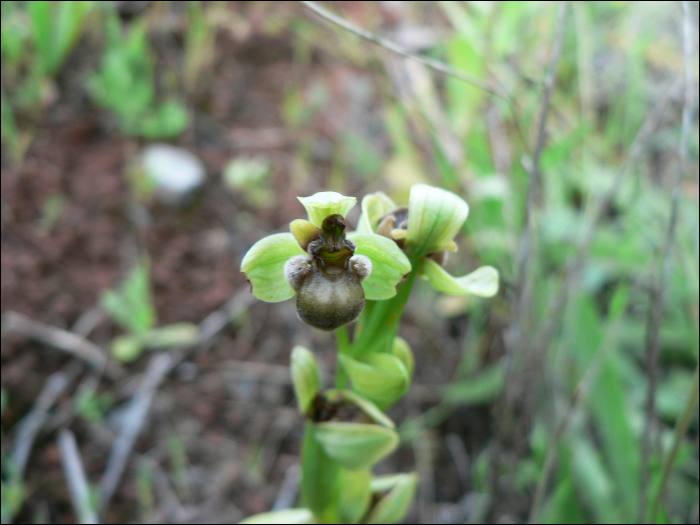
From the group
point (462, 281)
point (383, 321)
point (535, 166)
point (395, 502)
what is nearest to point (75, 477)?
point (395, 502)

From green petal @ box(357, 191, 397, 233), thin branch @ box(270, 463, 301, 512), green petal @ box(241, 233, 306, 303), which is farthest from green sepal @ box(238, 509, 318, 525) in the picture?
green petal @ box(357, 191, 397, 233)

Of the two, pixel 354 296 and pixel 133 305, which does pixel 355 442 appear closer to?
pixel 354 296

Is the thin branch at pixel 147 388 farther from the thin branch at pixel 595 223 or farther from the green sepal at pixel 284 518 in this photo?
the thin branch at pixel 595 223

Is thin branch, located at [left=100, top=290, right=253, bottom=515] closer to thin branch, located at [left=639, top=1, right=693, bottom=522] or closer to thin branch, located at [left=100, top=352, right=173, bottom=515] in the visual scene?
thin branch, located at [left=100, top=352, right=173, bottom=515]

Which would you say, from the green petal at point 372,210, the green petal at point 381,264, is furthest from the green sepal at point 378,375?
the green petal at point 372,210

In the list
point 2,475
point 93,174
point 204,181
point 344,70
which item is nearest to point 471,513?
point 2,475

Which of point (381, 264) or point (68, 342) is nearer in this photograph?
point (381, 264)
